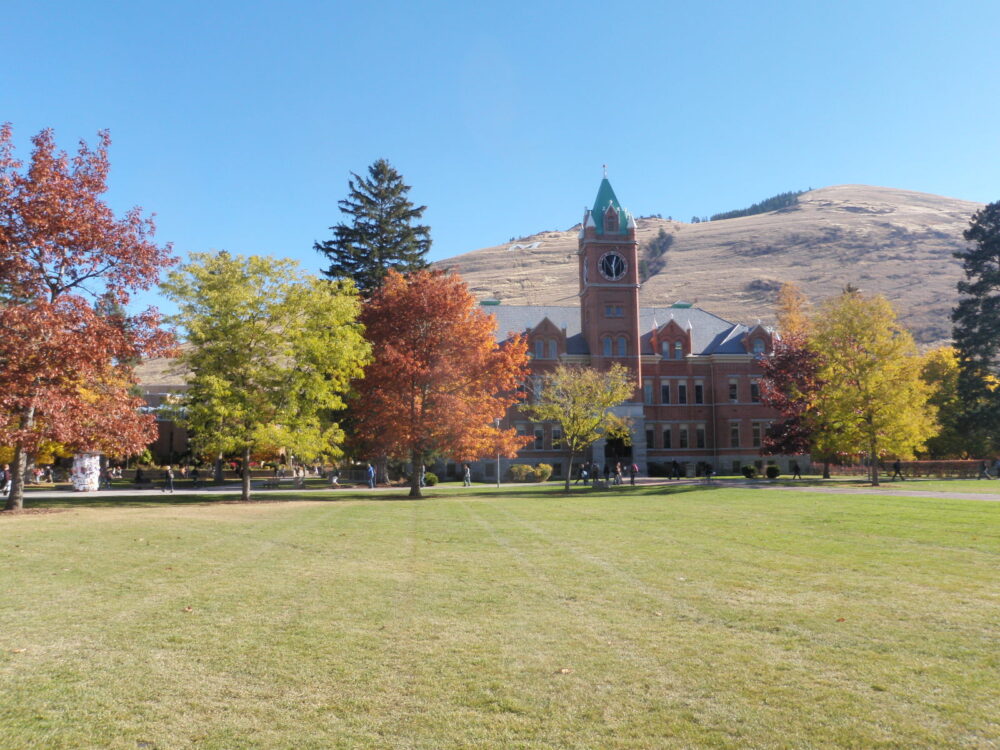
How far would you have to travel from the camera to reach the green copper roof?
6675 cm

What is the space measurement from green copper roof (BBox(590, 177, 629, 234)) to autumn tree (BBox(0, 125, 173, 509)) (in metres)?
46.0

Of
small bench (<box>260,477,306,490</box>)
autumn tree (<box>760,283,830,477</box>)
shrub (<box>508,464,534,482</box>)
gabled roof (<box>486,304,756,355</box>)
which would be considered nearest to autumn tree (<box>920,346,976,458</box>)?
gabled roof (<box>486,304,756,355</box>)

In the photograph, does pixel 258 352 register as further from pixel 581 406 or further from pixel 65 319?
pixel 581 406

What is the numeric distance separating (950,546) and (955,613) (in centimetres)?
659

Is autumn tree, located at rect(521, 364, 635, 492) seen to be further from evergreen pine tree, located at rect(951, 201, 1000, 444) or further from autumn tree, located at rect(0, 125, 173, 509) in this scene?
evergreen pine tree, located at rect(951, 201, 1000, 444)

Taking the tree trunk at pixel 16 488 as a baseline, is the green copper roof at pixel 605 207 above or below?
above

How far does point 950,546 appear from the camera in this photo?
13883 mm

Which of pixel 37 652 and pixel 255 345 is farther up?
pixel 255 345

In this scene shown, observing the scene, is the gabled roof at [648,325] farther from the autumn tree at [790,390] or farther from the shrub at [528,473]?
the shrub at [528,473]

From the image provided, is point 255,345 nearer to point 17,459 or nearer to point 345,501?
point 345,501

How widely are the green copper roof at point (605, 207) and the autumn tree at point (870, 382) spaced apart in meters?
27.8

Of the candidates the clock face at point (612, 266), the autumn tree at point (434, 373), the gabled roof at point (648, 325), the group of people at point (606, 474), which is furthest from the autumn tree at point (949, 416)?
the autumn tree at point (434, 373)

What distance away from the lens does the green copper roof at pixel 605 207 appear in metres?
66.8

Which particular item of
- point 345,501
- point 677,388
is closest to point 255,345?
point 345,501
